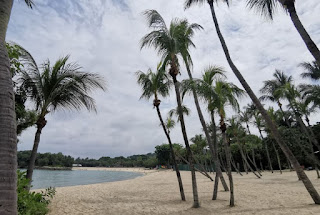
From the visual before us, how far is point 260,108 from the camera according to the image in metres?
8.30

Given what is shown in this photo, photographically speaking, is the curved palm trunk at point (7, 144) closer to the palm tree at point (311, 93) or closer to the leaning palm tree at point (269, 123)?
the leaning palm tree at point (269, 123)


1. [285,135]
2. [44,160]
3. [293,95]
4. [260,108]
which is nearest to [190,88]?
[260,108]

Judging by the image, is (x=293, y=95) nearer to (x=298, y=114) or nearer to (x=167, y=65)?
(x=298, y=114)

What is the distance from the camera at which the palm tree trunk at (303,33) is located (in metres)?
5.38

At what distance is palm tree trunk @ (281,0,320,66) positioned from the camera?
5377mm

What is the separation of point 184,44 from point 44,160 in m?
106

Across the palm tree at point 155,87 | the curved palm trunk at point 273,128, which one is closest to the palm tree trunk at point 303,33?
the curved palm trunk at point 273,128

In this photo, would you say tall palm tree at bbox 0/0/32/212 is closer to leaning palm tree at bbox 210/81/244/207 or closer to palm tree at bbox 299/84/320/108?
leaning palm tree at bbox 210/81/244/207

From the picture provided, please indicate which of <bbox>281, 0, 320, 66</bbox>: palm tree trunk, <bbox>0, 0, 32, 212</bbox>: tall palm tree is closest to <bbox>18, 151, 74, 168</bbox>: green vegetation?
<bbox>281, 0, 320, 66</bbox>: palm tree trunk

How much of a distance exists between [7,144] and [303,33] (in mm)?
6786

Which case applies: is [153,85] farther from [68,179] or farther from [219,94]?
[68,179]

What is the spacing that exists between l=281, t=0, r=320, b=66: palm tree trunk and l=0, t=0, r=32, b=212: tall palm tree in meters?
6.35

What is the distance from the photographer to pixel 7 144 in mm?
1589

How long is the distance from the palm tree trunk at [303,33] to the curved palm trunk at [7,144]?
6.35 meters
